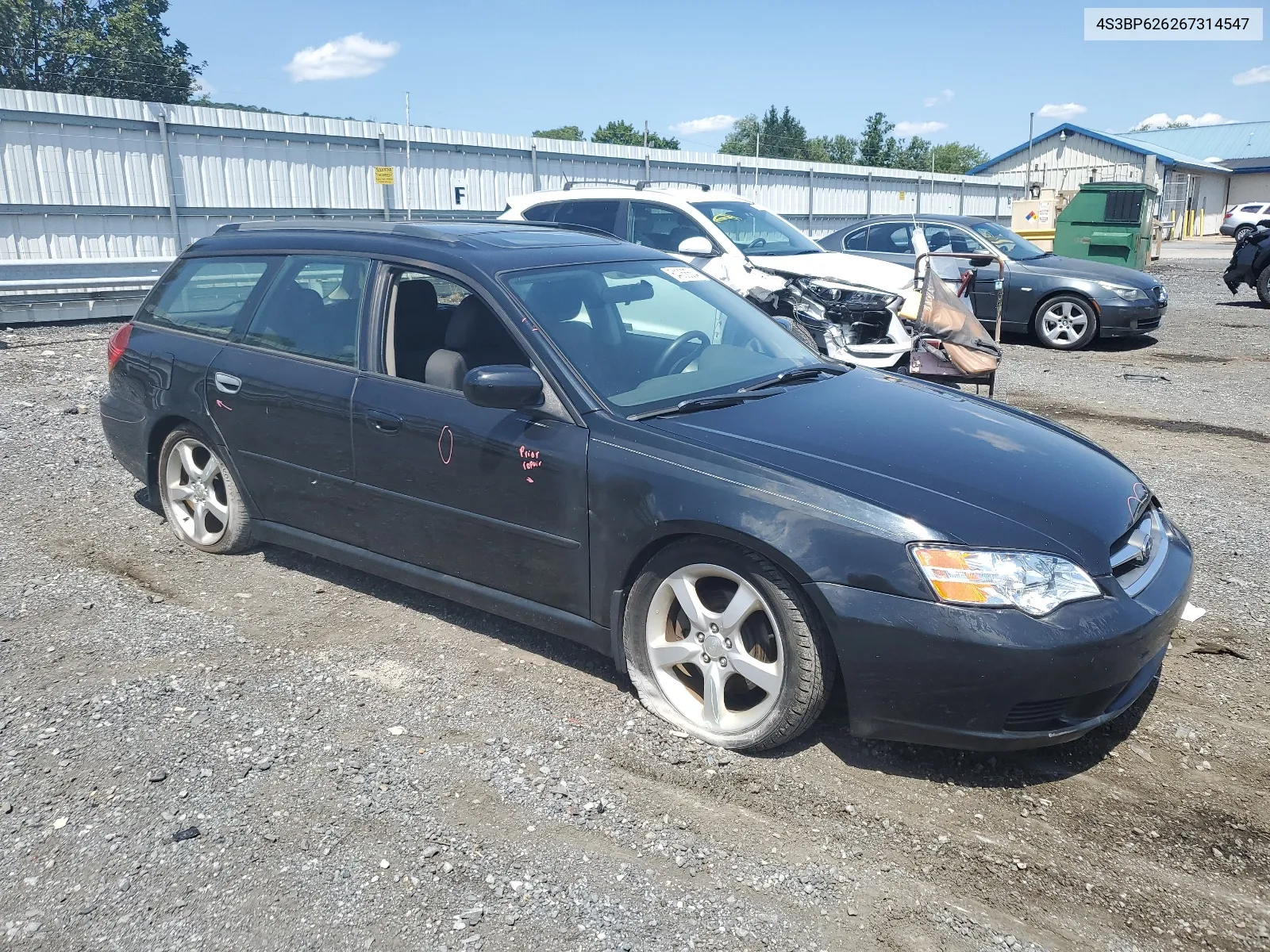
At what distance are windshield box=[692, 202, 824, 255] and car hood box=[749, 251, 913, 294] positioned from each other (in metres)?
0.21

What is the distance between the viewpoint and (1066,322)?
12.9 m

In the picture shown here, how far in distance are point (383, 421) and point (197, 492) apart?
64.1 inches

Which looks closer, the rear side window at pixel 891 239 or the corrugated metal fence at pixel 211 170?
the rear side window at pixel 891 239

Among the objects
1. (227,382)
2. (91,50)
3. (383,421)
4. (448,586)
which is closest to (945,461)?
(448,586)

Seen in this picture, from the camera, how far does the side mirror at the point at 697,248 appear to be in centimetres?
980

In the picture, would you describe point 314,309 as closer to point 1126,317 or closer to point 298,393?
point 298,393

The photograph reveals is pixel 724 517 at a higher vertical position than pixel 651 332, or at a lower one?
lower

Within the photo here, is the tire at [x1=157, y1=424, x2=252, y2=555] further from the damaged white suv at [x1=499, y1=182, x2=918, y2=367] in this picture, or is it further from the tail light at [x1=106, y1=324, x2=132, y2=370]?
the damaged white suv at [x1=499, y1=182, x2=918, y2=367]

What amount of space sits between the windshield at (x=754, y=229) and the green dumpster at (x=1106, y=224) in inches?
431

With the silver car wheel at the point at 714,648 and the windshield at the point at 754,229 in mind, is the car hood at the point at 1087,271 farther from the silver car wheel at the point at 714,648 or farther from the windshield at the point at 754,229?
the silver car wheel at the point at 714,648

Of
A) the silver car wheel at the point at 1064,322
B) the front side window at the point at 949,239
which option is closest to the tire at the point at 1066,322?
the silver car wheel at the point at 1064,322

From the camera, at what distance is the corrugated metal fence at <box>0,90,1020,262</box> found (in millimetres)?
13992

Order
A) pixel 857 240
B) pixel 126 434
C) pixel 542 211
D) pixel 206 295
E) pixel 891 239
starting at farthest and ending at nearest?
pixel 857 240 < pixel 891 239 < pixel 542 211 < pixel 126 434 < pixel 206 295

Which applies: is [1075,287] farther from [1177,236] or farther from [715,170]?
[1177,236]
